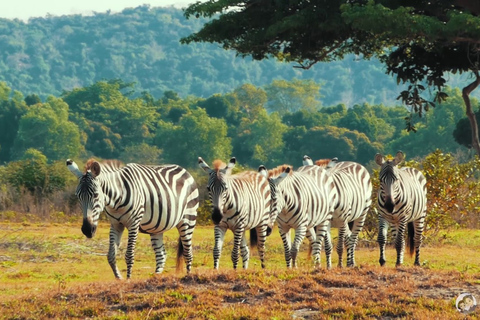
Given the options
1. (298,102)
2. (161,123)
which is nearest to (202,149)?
(161,123)

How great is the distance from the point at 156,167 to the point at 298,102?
155m

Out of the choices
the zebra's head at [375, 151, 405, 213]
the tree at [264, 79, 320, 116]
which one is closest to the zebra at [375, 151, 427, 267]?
the zebra's head at [375, 151, 405, 213]

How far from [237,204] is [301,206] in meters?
1.28

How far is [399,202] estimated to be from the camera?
49.0 feet

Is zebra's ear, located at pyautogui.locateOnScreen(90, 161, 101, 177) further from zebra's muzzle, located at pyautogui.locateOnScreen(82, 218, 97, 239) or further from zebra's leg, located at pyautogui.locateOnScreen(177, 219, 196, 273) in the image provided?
zebra's leg, located at pyautogui.locateOnScreen(177, 219, 196, 273)

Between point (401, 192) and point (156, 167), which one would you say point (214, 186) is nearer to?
Result: point (156, 167)

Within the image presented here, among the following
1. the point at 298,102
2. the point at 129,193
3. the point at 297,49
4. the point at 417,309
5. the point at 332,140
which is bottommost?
the point at 417,309

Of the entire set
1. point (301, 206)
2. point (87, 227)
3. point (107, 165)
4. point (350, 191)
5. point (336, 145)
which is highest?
point (336, 145)

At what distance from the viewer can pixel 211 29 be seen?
1302 cm

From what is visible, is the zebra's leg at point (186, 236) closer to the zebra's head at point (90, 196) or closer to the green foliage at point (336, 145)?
the zebra's head at point (90, 196)

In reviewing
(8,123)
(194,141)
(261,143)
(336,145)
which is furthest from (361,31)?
(8,123)

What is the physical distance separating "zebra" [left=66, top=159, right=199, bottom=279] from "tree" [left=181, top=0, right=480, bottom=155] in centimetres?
221

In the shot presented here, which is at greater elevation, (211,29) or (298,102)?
(298,102)

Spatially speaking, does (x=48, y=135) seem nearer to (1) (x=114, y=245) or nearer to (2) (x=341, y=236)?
(2) (x=341, y=236)
